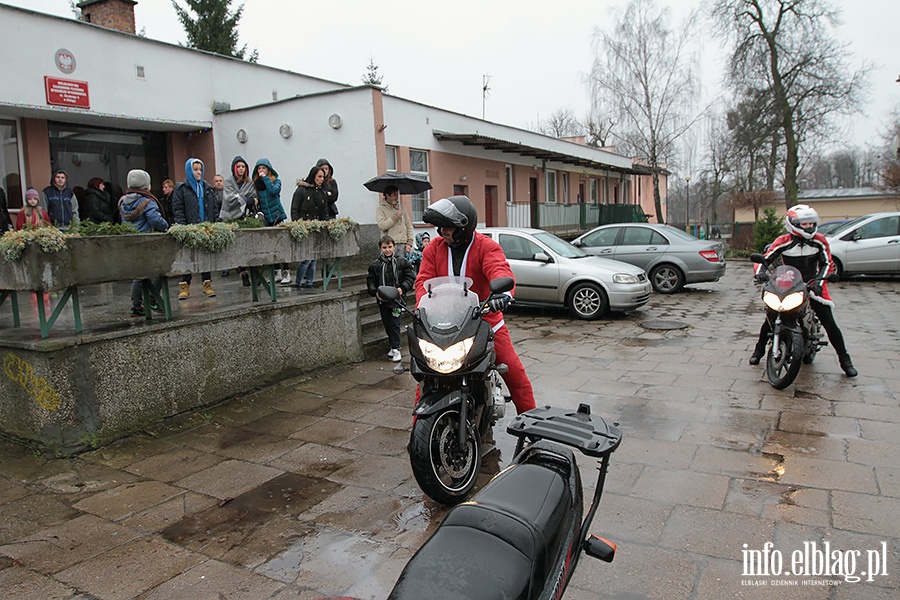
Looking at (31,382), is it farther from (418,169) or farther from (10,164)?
(418,169)

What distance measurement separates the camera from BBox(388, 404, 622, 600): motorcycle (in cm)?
174

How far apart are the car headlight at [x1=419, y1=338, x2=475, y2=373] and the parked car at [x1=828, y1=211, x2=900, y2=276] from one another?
15313 millimetres

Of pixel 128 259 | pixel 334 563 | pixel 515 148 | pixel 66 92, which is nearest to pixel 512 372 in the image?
pixel 334 563

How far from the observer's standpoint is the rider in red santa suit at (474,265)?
4.44 meters

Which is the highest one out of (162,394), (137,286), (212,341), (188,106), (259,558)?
(188,106)

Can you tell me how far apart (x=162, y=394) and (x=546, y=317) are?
7533mm

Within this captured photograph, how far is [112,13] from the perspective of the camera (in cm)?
1409

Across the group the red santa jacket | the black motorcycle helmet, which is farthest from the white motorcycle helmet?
the black motorcycle helmet

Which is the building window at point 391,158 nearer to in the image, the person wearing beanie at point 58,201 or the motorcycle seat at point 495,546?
the person wearing beanie at point 58,201

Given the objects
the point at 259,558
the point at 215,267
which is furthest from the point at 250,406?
the point at 259,558

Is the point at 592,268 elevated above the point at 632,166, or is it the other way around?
the point at 632,166

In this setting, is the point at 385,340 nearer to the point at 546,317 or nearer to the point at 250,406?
the point at 250,406

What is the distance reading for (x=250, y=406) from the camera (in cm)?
620

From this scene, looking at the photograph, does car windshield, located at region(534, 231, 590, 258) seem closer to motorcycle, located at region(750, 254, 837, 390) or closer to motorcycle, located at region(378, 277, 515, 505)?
motorcycle, located at region(750, 254, 837, 390)
